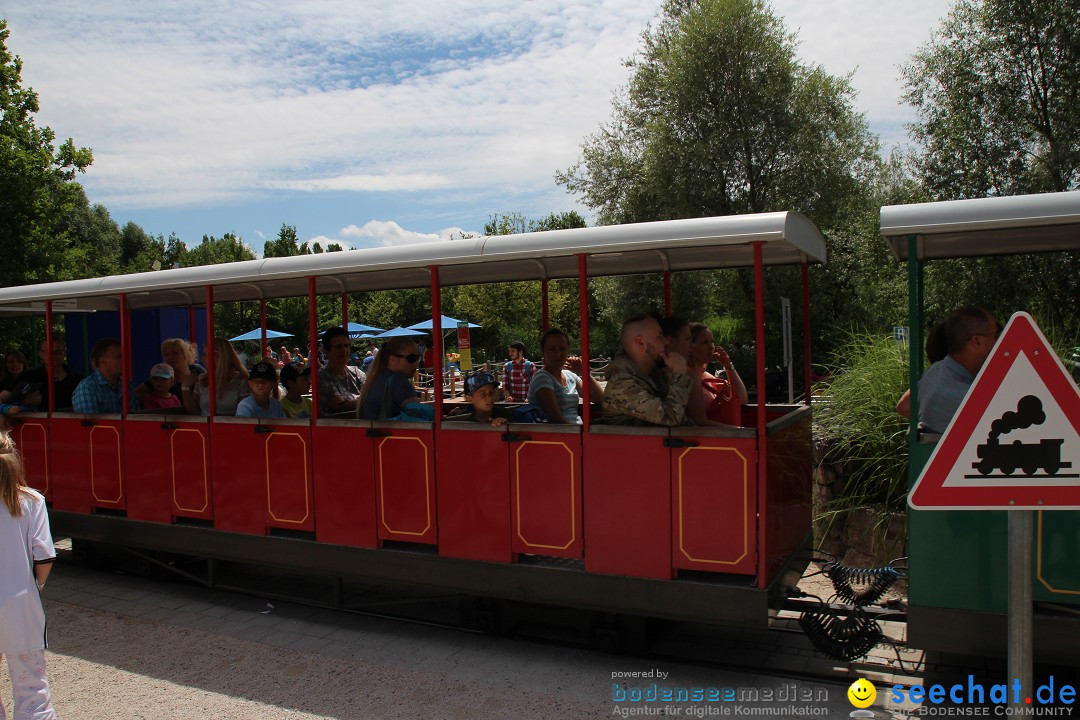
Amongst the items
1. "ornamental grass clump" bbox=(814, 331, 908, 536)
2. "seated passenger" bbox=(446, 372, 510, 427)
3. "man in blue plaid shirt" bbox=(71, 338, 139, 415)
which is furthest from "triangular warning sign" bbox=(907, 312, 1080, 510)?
"man in blue plaid shirt" bbox=(71, 338, 139, 415)

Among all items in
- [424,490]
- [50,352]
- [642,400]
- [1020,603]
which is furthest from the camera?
[50,352]

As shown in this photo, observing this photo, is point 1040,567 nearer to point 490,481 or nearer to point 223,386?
point 490,481

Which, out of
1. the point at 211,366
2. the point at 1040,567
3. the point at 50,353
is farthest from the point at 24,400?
the point at 1040,567

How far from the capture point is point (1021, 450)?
2.38 m

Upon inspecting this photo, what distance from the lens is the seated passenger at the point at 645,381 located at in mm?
4297

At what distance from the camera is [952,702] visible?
3969mm

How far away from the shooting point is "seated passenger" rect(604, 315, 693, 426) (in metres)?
4.30

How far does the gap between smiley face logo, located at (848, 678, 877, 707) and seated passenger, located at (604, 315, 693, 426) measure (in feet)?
5.36

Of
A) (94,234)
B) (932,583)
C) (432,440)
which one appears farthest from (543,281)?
(94,234)

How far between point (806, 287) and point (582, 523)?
223cm

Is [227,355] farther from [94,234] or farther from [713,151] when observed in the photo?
[94,234]

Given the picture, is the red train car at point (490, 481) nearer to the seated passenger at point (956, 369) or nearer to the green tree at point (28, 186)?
the seated passenger at point (956, 369)

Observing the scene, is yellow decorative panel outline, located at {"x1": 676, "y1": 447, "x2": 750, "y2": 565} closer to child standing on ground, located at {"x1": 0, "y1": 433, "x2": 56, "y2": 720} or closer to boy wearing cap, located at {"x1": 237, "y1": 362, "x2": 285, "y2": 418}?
child standing on ground, located at {"x1": 0, "y1": 433, "x2": 56, "y2": 720}

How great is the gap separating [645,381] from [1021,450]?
2.30 metres
